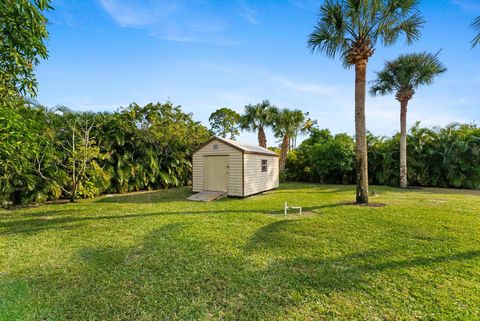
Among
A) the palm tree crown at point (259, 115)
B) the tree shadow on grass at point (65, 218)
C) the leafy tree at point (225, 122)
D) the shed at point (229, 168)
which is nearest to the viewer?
the tree shadow on grass at point (65, 218)

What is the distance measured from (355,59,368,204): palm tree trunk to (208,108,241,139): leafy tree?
66.2ft

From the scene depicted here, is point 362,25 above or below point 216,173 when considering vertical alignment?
above

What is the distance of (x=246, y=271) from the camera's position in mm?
3125

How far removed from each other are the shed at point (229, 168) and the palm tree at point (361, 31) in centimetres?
427

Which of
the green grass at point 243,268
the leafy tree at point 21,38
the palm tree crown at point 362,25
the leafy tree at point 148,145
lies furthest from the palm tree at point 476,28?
the leafy tree at point 148,145

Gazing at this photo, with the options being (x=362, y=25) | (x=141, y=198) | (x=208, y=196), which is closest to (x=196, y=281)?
(x=208, y=196)

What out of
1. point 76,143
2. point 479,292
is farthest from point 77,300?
point 76,143

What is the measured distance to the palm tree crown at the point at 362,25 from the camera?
656 cm

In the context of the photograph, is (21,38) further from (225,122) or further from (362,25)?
(225,122)

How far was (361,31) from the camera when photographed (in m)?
7.05

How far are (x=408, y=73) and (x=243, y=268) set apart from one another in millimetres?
13442

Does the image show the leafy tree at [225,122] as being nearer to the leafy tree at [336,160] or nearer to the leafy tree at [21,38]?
the leafy tree at [336,160]

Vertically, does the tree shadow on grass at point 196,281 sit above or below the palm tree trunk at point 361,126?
below

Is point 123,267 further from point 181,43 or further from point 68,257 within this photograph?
point 181,43
